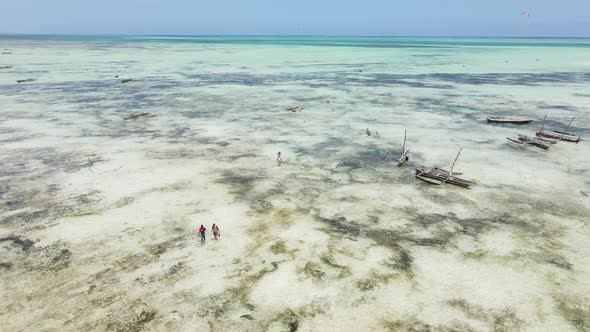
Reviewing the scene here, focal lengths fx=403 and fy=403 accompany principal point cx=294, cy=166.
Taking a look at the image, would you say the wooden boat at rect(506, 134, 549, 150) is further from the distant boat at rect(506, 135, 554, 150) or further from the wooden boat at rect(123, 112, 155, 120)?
the wooden boat at rect(123, 112, 155, 120)

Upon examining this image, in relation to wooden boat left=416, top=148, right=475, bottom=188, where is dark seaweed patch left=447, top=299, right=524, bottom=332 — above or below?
below

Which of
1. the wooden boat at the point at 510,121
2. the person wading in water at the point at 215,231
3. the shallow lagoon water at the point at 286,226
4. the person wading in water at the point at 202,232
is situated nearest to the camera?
the shallow lagoon water at the point at 286,226

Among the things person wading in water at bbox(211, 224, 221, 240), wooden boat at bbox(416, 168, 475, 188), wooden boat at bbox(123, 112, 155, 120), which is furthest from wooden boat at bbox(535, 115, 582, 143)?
wooden boat at bbox(123, 112, 155, 120)

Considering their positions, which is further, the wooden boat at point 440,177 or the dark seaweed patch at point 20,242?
the wooden boat at point 440,177

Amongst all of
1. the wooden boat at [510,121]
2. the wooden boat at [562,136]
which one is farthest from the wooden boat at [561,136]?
the wooden boat at [510,121]

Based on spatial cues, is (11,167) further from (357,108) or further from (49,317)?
(357,108)

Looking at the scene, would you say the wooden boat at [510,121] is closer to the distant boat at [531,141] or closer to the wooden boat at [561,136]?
the wooden boat at [561,136]
